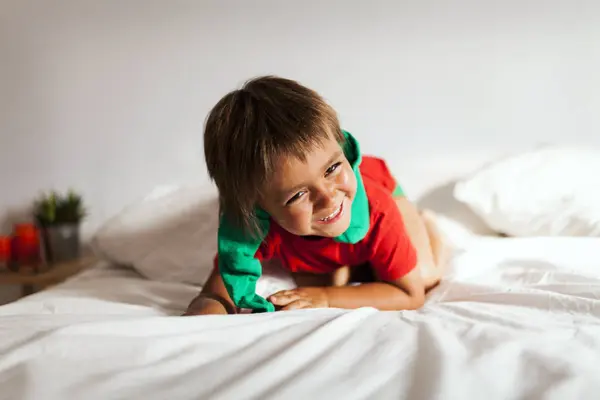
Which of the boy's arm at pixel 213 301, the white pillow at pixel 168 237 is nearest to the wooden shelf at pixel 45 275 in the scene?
the white pillow at pixel 168 237

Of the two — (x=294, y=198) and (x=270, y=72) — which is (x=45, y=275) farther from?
(x=294, y=198)

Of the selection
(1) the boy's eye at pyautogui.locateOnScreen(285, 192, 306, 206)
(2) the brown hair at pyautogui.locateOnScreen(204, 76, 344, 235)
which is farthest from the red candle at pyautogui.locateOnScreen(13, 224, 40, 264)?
(1) the boy's eye at pyautogui.locateOnScreen(285, 192, 306, 206)

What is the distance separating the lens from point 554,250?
1.11 m

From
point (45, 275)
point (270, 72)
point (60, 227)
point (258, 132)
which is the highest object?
point (270, 72)

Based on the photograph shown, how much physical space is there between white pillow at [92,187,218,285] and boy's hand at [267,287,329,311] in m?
0.32

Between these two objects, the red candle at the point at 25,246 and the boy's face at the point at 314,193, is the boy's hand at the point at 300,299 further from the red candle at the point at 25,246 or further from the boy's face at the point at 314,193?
the red candle at the point at 25,246

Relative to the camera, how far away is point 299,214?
0.85 m

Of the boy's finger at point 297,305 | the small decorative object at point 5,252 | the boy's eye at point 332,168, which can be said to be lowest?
the small decorative object at point 5,252

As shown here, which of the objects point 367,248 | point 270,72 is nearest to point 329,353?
point 367,248

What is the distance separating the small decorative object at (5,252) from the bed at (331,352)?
896 millimetres

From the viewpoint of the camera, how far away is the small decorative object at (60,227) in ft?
5.35

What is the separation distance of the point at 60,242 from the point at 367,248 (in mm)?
1030

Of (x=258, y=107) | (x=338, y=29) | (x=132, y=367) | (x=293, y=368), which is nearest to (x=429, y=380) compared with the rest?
(x=293, y=368)

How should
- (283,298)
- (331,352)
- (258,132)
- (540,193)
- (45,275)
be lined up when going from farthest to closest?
(45,275) < (540,193) < (283,298) < (258,132) < (331,352)
